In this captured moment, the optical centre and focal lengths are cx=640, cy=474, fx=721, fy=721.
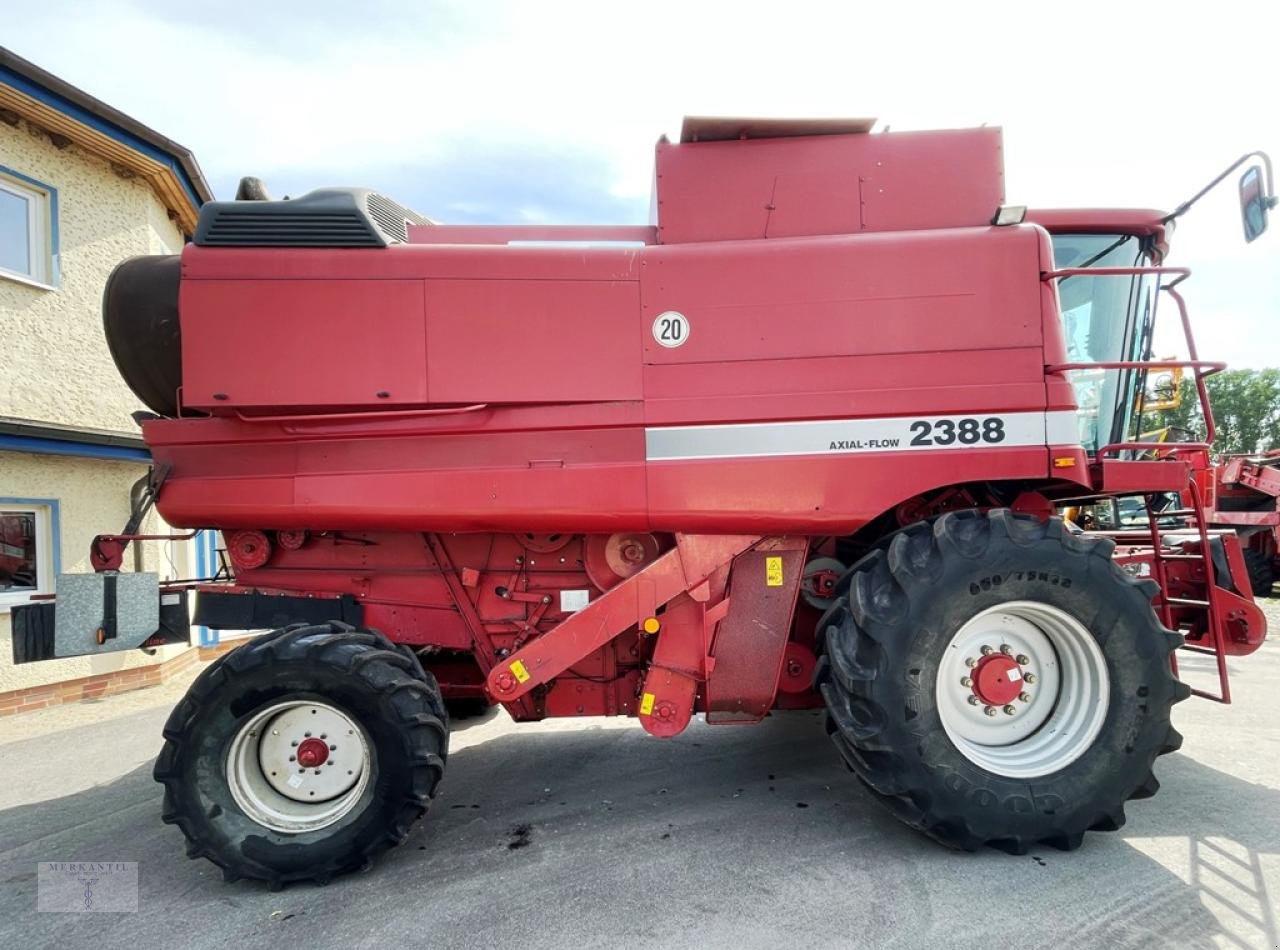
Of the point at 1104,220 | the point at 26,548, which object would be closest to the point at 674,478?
the point at 1104,220

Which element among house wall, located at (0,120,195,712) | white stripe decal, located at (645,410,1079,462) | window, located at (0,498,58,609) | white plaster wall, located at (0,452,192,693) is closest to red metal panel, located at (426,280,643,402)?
white stripe decal, located at (645,410,1079,462)

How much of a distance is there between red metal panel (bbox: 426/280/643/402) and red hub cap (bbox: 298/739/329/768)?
160cm

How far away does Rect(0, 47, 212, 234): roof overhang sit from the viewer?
629cm

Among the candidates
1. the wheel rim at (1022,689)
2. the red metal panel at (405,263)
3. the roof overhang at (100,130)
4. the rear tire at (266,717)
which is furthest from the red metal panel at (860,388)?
the roof overhang at (100,130)

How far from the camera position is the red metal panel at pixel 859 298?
3.23m

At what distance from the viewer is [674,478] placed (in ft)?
10.5

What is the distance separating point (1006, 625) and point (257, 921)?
11.1 feet

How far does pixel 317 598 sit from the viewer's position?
139 inches

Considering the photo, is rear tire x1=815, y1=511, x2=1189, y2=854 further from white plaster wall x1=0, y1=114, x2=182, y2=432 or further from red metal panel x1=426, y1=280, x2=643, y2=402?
white plaster wall x1=0, y1=114, x2=182, y2=432

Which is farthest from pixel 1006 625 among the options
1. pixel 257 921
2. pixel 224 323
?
pixel 224 323

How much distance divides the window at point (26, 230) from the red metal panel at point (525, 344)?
5875 mm

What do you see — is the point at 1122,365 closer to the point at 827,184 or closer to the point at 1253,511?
the point at 827,184

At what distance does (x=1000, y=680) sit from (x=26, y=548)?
8052mm

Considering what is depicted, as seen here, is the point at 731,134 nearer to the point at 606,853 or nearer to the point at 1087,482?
the point at 1087,482
